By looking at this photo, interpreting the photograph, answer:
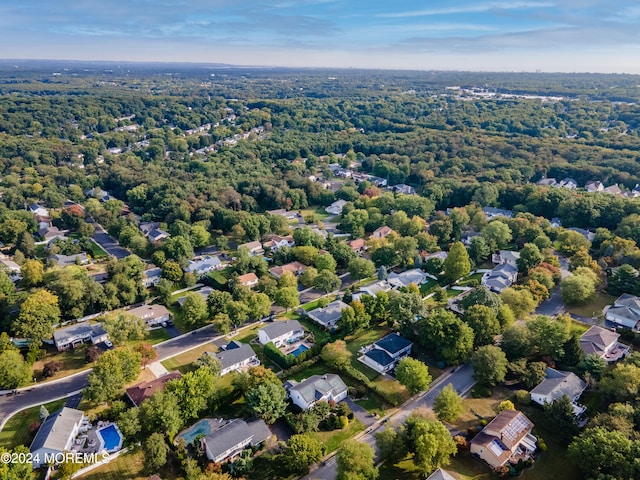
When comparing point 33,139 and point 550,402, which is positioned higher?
point 33,139

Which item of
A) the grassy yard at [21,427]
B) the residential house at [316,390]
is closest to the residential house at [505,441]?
the residential house at [316,390]

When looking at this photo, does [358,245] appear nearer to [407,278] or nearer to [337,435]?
[407,278]

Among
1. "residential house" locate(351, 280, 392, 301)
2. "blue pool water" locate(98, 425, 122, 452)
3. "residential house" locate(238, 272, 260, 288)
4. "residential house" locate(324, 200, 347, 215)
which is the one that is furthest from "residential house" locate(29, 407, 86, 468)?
"residential house" locate(324, 200, 347, 215)

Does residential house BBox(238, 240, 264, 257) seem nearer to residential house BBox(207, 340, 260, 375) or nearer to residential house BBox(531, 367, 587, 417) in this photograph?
residential house BBox(207, 340, 260, 375)

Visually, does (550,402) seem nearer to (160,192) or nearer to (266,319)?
(266,319)

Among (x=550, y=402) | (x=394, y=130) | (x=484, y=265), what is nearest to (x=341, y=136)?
(x=394, y=130)

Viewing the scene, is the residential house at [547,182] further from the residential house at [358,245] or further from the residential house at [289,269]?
the residential house at [289,269]

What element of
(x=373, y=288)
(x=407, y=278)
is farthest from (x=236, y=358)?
(x=407, y=278)
